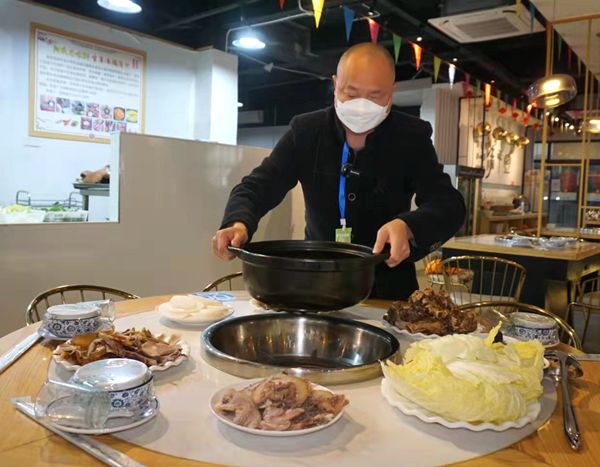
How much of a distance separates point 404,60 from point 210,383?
23.9 ft

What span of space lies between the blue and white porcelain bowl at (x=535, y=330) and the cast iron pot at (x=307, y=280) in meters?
0.46

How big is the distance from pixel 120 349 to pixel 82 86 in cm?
543

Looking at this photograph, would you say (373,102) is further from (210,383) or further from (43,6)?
(43,6)

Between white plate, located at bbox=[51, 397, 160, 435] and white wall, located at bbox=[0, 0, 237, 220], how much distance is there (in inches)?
198

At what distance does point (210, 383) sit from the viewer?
1.04 metres

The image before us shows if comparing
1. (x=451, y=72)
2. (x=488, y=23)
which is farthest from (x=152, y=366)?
(x=451, y=72)

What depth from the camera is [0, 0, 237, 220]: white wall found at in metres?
5.18

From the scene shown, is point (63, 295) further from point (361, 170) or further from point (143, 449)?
point (143, 449)

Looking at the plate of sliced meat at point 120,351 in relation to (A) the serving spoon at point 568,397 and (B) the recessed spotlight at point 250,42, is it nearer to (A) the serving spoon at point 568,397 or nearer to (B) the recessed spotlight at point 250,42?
(A) the serving spoon at point 568,397

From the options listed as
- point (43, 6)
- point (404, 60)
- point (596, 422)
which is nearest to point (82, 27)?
point (43, 6)

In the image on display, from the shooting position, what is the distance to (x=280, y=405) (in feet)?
2.78

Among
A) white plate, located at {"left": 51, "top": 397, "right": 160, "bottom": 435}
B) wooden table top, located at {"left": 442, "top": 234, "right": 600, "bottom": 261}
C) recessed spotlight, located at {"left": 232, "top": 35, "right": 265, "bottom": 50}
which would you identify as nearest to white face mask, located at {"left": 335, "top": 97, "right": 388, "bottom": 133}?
white plate, located at {"left": 51, "top": 397, "right": 160, "bottom": 435}

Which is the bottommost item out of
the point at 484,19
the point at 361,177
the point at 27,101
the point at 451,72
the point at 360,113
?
the point at 361,177

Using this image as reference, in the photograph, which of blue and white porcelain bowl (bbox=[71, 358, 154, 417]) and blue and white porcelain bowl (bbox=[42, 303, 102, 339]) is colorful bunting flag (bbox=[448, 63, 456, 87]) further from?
blue and white porcelain bowl (bbox=[71, 358, 154, 417])
